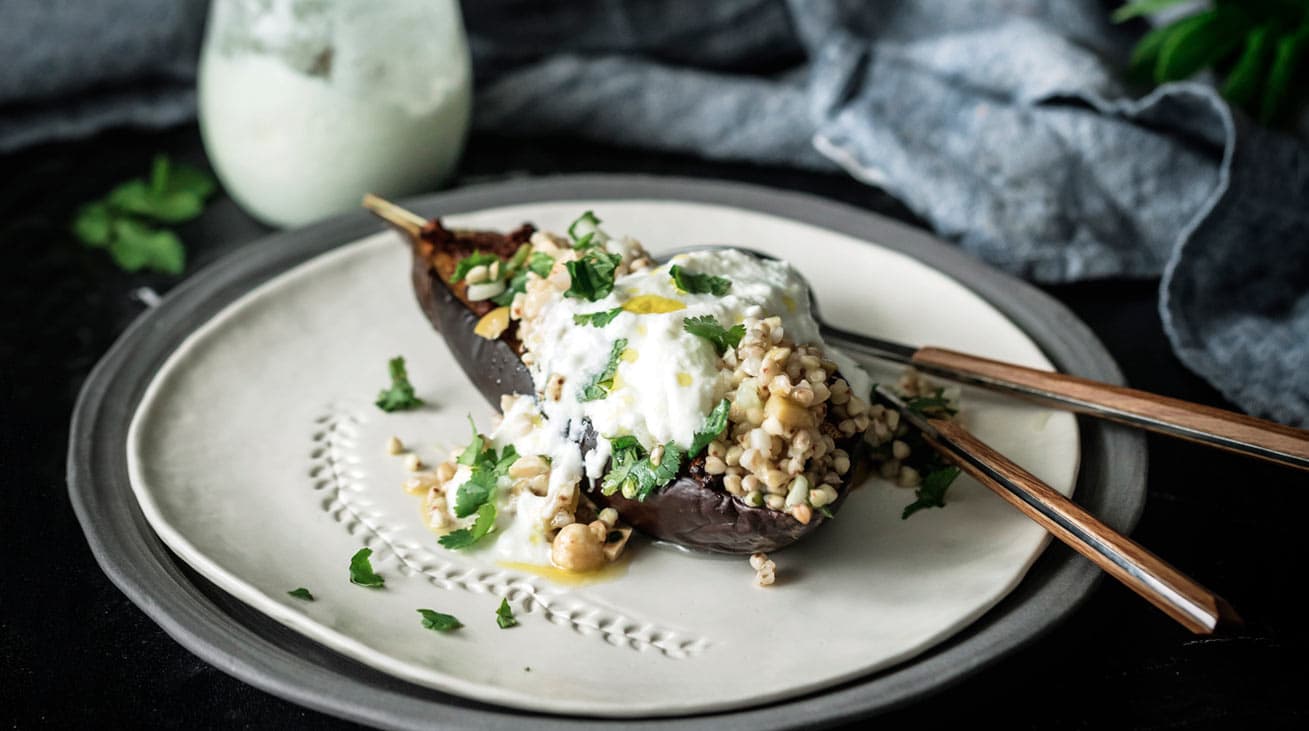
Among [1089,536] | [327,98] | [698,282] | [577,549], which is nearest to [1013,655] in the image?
[1089,536]

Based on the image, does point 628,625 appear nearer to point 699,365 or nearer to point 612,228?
point 699,365

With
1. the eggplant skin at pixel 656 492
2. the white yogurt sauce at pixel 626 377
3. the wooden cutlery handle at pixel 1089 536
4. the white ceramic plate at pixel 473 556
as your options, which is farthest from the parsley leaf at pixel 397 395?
the wooden cutlery handle at pixel 1089 536

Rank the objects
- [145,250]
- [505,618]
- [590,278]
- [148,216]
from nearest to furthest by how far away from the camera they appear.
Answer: [505,618], [590,278], [145,250], [148,216]

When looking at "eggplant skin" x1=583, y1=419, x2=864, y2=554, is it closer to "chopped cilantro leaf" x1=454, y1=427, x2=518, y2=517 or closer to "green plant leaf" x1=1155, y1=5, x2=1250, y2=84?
"chopped cilantro leaf" x1=454, y1=427, x2=518, y2=517

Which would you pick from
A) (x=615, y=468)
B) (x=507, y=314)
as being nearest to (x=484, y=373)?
(x=507, y=314)

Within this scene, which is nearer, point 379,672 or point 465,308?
point 379,672

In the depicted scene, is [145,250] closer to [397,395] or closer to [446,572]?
[397,395]
